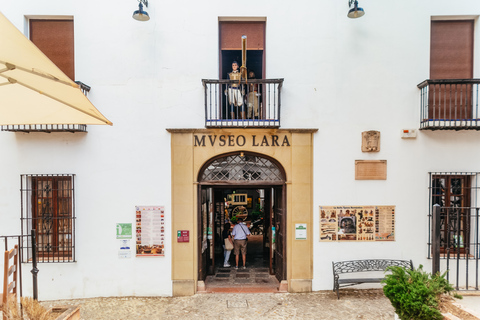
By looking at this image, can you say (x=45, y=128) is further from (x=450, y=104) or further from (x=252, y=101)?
(x=450, y=104)

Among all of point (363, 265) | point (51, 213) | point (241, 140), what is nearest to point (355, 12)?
point (241, 140)

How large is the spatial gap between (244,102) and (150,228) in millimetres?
4015

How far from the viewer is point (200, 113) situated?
23.0 ft

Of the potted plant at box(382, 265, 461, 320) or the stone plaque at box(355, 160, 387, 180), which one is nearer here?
the potted plant at box(382, 265, 461, 320)

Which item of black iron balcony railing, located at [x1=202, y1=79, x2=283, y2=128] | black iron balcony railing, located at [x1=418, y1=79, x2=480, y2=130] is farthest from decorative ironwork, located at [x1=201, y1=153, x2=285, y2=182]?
black iron balcony railing, located at [x1=418, y1=79, x2=480, y2=130]

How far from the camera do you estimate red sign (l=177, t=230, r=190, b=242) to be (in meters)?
7.01

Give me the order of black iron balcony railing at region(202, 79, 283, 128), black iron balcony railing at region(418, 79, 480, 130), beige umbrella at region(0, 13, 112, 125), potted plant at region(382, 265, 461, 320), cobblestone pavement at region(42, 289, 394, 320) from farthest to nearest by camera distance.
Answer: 1. black iron balcony railing at region(202, 79, 283, 128)
2. black iron balcony railing at region(418, 79, 480, 130)
3. cobblestone pavement at region(42, 289, 394, 320)
4. potted plant at region(382, 265, 461, 320)
5. beige umbrella at region(0, 13, 112, 125)

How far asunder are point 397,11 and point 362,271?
260 inches

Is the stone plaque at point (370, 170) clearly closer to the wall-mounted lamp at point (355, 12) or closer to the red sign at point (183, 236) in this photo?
the wall-mounted lamp at point (355, 12)

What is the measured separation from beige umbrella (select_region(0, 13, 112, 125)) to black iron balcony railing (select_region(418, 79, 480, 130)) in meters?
7.16

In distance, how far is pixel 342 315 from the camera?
19.8 ft

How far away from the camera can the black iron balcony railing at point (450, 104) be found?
665 cm

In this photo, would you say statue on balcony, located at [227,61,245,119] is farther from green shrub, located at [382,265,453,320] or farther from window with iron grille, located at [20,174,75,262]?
green shrub, located at [382,265,453,320]

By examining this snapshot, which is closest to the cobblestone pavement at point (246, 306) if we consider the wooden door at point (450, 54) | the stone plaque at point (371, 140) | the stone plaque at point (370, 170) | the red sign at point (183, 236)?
the red sign at point (183, 236)
